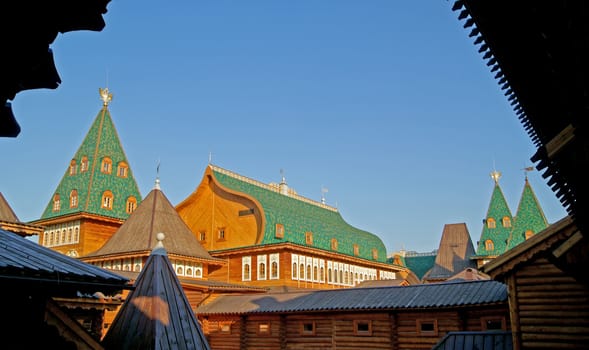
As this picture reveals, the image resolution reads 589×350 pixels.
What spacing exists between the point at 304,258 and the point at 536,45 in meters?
33.4

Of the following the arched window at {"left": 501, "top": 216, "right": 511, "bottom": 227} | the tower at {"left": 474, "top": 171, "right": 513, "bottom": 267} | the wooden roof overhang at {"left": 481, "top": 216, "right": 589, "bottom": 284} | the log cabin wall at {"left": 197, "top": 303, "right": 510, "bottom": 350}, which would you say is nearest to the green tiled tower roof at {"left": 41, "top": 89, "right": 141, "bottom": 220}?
the log cabin wall at {"left": 197, "top": 303, "right": 510, "bottom": 350}

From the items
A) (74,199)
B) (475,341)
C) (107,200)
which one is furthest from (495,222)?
(475,341)

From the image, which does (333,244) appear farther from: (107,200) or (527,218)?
(527,218)

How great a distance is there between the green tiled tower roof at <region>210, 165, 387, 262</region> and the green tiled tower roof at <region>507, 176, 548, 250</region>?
39.5ft

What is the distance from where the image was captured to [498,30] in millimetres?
3684

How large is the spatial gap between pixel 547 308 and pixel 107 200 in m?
28.9

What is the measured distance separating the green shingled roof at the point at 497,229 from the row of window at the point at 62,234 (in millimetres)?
35623

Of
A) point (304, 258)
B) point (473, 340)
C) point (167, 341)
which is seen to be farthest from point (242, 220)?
point (167, 341)

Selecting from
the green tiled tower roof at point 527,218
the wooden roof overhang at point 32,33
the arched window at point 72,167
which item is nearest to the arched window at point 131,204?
the arched window at point 72,167

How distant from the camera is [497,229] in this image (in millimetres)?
48562

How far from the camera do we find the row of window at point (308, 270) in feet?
113

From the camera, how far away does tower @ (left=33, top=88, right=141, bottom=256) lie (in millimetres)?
32781

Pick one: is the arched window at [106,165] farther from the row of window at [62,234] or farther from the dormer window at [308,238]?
the dormer window at [308,238]

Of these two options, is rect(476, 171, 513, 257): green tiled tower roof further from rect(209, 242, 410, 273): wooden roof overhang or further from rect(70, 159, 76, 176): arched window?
rect(70, 159, 76, 176): arched window
